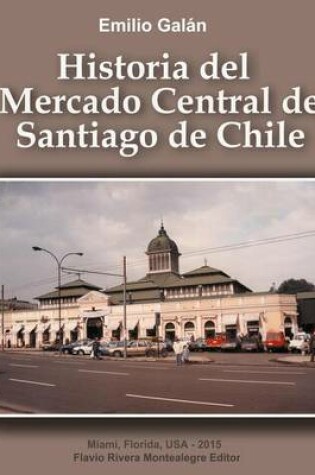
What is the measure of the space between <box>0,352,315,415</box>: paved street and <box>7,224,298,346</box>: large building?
26.3 meters

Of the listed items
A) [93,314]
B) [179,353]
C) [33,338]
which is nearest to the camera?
[179,353]

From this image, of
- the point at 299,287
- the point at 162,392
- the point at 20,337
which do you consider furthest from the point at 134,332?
the point at 162,392

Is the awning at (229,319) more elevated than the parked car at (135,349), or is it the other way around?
the awning at (229,319)

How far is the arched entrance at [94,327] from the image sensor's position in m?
63.6

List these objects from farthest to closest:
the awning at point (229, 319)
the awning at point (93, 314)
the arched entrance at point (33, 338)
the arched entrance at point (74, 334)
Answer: the arched entrance at point (33, 338) → the arched entrance at point (74, 334) → the awning at point (93, 314) → the awning at point (229, 319)

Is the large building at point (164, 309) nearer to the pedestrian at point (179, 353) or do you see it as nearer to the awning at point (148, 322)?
the awning at point (148, 322)

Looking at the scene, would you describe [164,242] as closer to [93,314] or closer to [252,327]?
[252,327]

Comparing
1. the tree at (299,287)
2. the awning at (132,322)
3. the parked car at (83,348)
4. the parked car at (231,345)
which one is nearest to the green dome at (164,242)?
the parked car at (231,345)

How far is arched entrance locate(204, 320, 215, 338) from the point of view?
55.7 metres

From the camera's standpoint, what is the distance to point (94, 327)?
64.4m

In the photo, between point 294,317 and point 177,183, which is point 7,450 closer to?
point 177,183

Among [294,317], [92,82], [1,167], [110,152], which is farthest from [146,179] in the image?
[294,317]

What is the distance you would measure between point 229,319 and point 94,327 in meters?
18.5

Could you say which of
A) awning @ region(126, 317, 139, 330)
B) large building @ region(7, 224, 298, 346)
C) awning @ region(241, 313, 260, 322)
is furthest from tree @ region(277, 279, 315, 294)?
awning @ region(126, 317, 139, 330)
